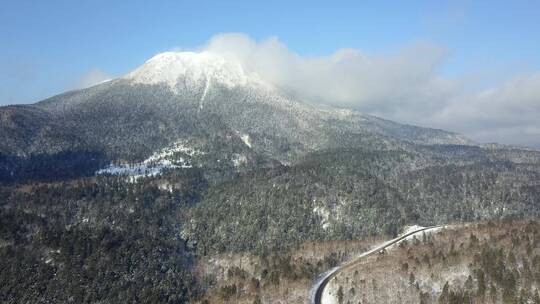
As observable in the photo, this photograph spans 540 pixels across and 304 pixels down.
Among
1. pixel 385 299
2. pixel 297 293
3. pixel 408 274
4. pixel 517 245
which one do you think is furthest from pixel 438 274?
pixel 297 293

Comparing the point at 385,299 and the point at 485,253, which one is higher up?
the point at 485,253

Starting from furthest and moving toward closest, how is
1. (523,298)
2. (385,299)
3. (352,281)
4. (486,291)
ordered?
1. (352,281)
2. (385,299)
3. (486,291)
4. (523,298)

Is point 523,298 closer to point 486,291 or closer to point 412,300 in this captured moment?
point 486,291

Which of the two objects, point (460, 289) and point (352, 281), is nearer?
point (460, 289)

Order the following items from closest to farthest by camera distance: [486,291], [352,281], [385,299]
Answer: [486,291] < [385,299] < [352,281]

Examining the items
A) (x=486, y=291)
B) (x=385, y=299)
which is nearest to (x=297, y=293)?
(x=385, y=299)

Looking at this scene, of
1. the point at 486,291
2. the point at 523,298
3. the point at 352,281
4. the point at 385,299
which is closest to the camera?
the point at 523,298

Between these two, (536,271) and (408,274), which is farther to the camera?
(408,274)

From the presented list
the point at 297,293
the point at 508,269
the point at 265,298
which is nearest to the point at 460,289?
the point at 508,269

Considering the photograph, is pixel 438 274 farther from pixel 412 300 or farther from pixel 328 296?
pixel 328 296
